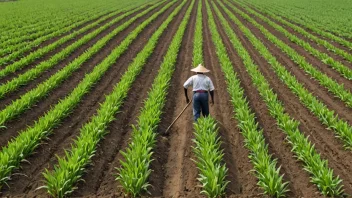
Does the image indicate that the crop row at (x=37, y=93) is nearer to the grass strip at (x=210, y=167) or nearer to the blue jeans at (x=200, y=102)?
the blue jeans at (x=200, y=102)

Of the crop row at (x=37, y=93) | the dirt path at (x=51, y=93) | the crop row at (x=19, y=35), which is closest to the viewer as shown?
the dirt path at (x=51, y=93)

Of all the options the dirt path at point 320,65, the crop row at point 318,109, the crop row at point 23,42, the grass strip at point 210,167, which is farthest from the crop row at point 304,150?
the crop row at point 23,42

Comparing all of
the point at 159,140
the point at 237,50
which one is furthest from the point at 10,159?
the point at 237,50

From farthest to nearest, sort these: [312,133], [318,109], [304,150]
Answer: [318,109] < [312,133] < [304,150]

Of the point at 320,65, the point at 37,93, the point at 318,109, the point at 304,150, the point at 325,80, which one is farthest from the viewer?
the point at 320,65

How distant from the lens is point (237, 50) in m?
17.1

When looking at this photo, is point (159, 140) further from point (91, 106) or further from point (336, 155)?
point (336, 155)

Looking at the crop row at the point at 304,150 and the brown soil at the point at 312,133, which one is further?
the brown soil at the point at 312,133

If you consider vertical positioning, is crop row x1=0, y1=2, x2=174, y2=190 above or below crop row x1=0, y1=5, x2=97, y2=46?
below

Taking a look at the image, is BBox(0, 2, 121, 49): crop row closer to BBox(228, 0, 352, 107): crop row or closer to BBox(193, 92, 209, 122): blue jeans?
BBox(193, 92, 209, 122): blue jeans

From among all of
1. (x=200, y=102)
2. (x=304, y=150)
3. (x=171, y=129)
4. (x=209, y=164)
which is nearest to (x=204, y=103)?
(x=200, y=102)

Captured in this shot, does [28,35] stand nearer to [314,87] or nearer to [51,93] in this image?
[51,93]

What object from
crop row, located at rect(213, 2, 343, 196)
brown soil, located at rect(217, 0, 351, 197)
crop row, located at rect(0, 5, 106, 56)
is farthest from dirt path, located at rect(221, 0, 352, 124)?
crop row, located at rect(0, 5, 106, 56)

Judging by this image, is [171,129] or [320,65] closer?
[171,129]
